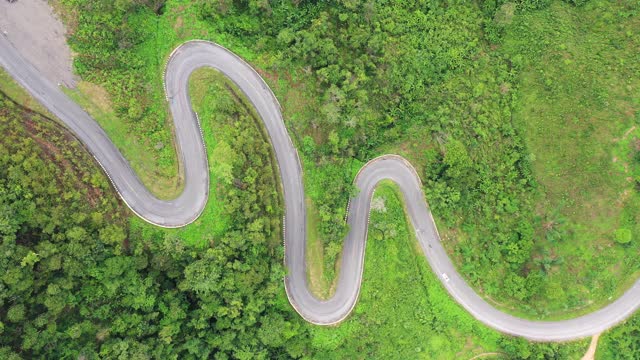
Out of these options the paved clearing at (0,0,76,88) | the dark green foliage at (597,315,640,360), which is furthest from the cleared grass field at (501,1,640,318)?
the paved clearing at (0,0,76,88)

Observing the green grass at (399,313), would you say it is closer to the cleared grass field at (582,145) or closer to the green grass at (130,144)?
the cleared grass field at (582,145)

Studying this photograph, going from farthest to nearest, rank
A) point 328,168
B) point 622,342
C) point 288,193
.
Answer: point 622,342
point 328,168
point 288,193

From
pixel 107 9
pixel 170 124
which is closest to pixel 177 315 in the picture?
pixel 170 124

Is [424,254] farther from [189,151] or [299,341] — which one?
[189,151]

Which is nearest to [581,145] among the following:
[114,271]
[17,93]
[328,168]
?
[328,168]

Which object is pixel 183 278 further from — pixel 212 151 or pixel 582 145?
pixel 582 145

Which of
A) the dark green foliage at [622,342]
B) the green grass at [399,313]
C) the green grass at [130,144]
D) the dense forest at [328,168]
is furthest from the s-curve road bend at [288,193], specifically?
the dense forest at [328,168]
